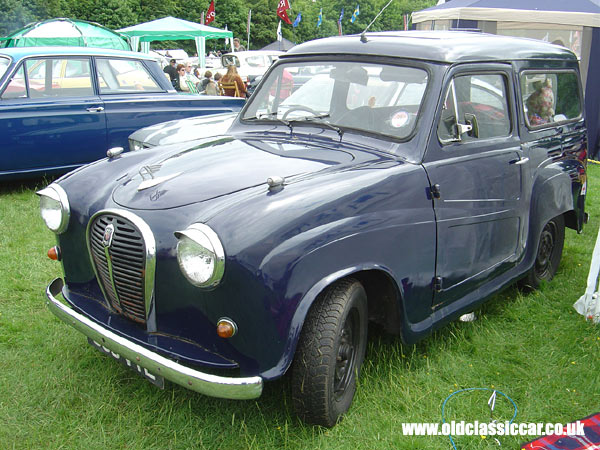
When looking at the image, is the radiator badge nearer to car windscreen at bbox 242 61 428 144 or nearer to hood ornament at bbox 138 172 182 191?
hood ornament at bbox 138 172 182 191

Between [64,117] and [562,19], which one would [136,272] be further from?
[562,19]

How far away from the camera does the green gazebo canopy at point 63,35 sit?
15703 mm

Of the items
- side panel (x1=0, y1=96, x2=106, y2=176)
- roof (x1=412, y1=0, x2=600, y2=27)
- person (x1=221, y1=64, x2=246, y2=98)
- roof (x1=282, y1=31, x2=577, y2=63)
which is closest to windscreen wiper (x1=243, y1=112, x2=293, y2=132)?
roof (x1=282, y1=31, x2=577, y2=63)

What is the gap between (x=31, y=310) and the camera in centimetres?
398

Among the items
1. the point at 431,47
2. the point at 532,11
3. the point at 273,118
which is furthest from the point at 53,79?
the point at 532,11

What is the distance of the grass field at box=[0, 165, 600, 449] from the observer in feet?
9.03

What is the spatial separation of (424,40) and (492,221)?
1159mm

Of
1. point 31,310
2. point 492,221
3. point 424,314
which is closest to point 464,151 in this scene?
point 492,221

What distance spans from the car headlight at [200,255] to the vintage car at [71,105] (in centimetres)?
486

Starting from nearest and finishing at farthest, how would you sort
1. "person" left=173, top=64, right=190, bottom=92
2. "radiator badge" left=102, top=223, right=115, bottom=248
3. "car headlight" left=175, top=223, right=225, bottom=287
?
"car headlight" left=175, top=223, right=225, bottom=287 → "radiator badge" left=102, top=223, right=115, bottom=248 → "person" left=173, top=64, right=190, bottom=92

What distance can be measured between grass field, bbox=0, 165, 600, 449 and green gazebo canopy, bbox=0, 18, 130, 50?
45.2 ft

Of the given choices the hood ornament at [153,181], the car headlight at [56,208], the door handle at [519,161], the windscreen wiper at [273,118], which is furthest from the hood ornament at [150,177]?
the door handle at [519,161]

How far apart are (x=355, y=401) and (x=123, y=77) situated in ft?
18.8

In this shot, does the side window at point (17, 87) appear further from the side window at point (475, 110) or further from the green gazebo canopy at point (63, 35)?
the green gazebo canopy at point (63, 35)
